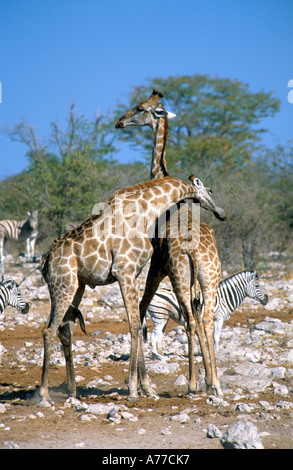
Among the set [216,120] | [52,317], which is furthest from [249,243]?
[216,120]

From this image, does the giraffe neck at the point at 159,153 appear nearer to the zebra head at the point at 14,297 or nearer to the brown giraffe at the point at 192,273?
the brown giraffe at the point at 192,273

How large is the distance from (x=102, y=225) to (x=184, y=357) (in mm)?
3236

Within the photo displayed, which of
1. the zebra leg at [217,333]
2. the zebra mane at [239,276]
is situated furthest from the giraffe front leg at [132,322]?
the zebra mane at [239,276]

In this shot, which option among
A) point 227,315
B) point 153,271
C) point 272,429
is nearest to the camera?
point 272,429

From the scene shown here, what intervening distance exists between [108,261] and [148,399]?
4.93 feet

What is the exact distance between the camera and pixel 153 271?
712cm

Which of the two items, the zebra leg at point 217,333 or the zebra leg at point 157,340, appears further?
the zebra leg at point 217,333

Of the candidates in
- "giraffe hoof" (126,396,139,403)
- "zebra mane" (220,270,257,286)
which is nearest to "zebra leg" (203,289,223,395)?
"giraffe hoof" (126,396,139,403)

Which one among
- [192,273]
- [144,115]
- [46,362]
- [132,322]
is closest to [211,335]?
[192,273]

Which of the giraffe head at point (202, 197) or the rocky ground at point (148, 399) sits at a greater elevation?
the giraffe head at point (202, 197)

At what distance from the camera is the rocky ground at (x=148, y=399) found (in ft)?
16.4

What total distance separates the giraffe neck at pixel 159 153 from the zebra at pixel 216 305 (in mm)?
2171

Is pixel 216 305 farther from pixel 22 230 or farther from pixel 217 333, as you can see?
pixel 22 230
